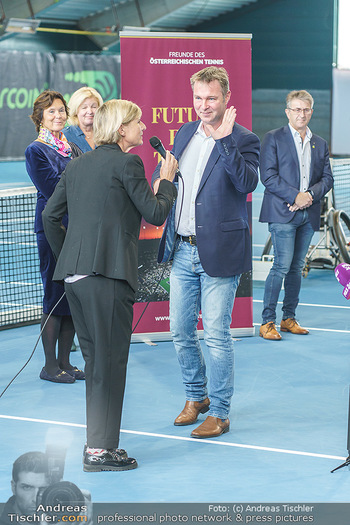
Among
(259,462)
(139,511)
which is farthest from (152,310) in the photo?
(139,511)

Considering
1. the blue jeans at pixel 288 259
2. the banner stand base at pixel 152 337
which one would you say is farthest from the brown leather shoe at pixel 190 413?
the blue jeans at pixel 288 259

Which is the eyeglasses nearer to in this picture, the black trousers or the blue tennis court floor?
the blue tennis court floor

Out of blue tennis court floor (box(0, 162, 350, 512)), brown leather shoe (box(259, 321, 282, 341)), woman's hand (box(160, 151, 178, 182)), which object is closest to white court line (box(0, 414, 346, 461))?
blue tennis court floor (box(0, 162, 350, 512))

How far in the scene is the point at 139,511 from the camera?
3.03 metres

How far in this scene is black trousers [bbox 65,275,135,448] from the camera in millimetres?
3246

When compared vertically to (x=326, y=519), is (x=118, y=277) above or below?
above

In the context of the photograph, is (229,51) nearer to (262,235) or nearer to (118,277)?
(118,277)

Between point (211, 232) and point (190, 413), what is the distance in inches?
38.9

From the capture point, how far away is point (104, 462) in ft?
11.2

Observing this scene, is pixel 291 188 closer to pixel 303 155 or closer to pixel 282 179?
pixel 282 179

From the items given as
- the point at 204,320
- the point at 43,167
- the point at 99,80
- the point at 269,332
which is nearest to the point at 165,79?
the point at 43,167

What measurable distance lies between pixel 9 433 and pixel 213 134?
1789 millimetres

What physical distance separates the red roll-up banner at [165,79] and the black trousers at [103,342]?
2.01 metres

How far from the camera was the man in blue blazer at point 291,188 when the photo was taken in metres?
5.64
